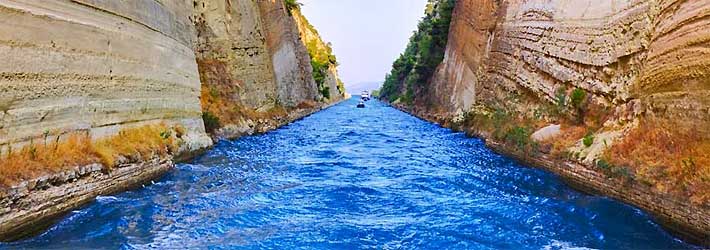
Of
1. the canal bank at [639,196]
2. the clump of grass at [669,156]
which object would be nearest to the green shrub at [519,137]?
the canal bank at [639,196]

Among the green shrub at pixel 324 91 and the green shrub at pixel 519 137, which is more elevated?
the green shrub at pixel 519 137

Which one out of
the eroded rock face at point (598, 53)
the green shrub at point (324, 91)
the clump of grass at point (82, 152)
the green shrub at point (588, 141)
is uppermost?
the eroded rock face at point (598, 53)

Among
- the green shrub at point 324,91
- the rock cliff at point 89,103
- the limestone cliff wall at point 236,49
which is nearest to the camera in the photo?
the rock cliff at point 89,103

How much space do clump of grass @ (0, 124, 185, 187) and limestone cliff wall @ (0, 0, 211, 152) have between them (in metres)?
0.22

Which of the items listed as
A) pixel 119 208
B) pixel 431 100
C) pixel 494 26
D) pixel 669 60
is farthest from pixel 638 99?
pixel 431 100

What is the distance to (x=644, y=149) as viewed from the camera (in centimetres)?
994

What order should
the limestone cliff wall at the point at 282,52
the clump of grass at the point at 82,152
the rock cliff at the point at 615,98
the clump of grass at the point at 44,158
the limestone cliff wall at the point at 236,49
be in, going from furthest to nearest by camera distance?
the limestone cliff wall at the point at 282,52, the limestone cliff wall at the point at 236,49, the rock cliff at the point at 615,98, the clump of grass at the point at 82,152, the clump of grass at the point at 44,158

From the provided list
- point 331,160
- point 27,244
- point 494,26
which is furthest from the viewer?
point 494,26

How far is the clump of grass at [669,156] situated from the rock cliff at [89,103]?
32.1 ft

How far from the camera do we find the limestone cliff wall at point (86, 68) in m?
8.25

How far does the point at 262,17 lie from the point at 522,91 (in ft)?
64.6

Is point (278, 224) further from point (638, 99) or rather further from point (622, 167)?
point (638, 99)

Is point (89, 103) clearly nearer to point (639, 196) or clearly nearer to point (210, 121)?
point (210, 121)

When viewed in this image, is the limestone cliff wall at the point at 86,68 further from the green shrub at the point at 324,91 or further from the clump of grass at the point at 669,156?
the green shrub at the point at 324,91
